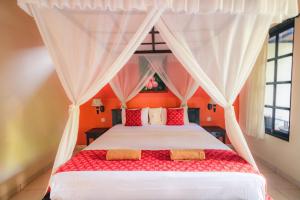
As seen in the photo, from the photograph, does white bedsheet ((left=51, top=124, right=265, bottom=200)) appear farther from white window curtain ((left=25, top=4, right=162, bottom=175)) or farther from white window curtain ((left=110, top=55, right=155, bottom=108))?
white window curtain ((left=110, top=55, right=155, bottom=108))

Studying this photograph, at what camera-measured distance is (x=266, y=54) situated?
10.1 feet

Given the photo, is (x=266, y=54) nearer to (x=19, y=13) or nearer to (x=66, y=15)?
(x=66, y=15)

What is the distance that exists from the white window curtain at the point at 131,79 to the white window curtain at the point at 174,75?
18cm

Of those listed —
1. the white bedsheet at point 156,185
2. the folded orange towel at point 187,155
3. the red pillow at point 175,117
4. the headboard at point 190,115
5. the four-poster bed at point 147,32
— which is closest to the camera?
the white bedsheet at point 156,185

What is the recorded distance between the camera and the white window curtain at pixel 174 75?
387 cm

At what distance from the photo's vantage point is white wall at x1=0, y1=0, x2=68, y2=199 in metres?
2.43

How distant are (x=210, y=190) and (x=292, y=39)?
2573 millimetres

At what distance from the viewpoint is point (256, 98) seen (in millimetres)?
3275

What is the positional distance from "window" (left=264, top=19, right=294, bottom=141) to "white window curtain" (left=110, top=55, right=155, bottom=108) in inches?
87.5

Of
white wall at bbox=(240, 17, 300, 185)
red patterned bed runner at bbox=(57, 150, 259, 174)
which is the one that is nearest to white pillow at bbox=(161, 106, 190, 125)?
white wall at bbox=(240, 17, 300, 185)

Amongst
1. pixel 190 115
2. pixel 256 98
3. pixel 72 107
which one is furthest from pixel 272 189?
pixel 72 107

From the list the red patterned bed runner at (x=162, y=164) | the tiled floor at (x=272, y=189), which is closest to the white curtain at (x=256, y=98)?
the tiled floor at (x=272, y=189)

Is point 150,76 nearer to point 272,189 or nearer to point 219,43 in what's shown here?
point 219,43

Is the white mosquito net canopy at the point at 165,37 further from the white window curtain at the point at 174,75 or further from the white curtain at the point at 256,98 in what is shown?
the white window curtain at the point at 174,75
